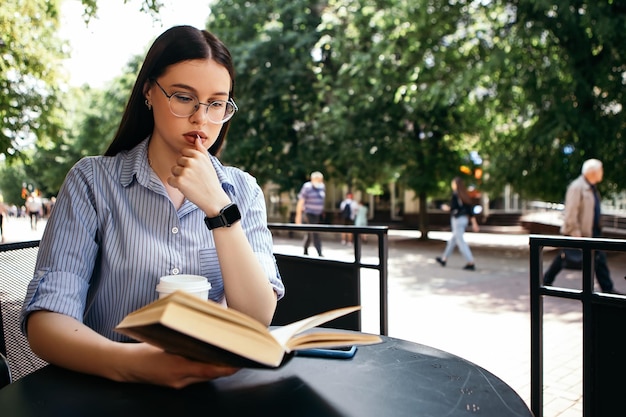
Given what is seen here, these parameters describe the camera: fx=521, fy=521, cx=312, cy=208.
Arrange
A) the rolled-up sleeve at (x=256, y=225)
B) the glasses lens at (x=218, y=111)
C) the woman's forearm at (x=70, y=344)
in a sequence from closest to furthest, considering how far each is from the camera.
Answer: the woman's forearm at (x=70, y=344)
the glasses lens at (x=218, y=111)
the rolled-up sleeve at (x=256, y=225)

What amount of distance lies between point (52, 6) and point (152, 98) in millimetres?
7552

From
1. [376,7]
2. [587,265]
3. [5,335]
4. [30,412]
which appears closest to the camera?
[30,412]

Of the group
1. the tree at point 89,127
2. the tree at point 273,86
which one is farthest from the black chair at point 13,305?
the tree at point 89,127

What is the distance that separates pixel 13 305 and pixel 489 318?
5.28 metres

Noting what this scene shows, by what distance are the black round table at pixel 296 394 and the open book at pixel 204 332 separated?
153 mm

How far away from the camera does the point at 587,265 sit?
2.09 metres

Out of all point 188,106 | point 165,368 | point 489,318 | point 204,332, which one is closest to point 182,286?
point 165,368

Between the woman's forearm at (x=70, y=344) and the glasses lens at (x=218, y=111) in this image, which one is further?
the glasses lens at (x=218, y=111)

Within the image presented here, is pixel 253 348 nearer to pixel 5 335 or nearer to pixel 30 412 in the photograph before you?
pixel 30 412

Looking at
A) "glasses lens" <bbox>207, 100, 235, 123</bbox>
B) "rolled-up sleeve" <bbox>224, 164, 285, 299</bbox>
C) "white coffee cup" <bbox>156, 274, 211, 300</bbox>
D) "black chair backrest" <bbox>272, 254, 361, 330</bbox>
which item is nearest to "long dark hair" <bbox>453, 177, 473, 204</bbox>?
"black chair backrest" <bbox>272, 254, 361, 330</bbox>

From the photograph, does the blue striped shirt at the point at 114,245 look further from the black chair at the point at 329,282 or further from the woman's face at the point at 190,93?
the black chair at the point at 329,282

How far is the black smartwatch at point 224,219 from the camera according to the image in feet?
4.98

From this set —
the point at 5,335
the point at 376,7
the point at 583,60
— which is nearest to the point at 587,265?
the point at 5,335

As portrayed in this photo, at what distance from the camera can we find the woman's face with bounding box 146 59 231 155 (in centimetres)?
162
